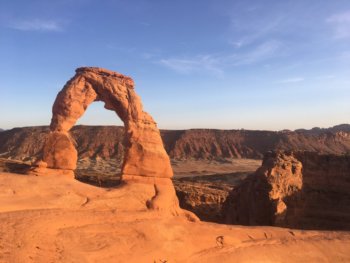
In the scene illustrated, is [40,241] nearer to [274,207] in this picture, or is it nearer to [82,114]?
[82,114]

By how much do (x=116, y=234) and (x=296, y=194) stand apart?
1304 centimetres

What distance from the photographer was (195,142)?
88.9 m

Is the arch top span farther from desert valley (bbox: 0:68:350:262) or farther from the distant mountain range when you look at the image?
the distant mountain range

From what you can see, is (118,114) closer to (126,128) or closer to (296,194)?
(126,128)

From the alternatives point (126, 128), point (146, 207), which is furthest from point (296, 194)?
point (146, 207)

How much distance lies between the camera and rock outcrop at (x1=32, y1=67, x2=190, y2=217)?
45.4 ft

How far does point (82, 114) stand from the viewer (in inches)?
570

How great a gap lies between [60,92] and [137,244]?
770cm

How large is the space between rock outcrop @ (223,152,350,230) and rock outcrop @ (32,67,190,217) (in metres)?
6.59

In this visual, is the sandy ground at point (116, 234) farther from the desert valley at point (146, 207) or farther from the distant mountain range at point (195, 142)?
the distant mountain range at point (195, 142)

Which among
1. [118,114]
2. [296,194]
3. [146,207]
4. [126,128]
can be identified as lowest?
[296,194]

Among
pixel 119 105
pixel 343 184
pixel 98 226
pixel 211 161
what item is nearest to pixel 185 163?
pixel 211 161

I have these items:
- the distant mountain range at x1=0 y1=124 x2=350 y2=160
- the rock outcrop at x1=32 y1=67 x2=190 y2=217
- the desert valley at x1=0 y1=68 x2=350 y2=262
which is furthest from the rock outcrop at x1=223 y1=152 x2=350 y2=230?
the distant mountain range at x1=0 y1=124 x2=350 y2=160

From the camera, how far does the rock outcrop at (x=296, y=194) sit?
18.7 meters
